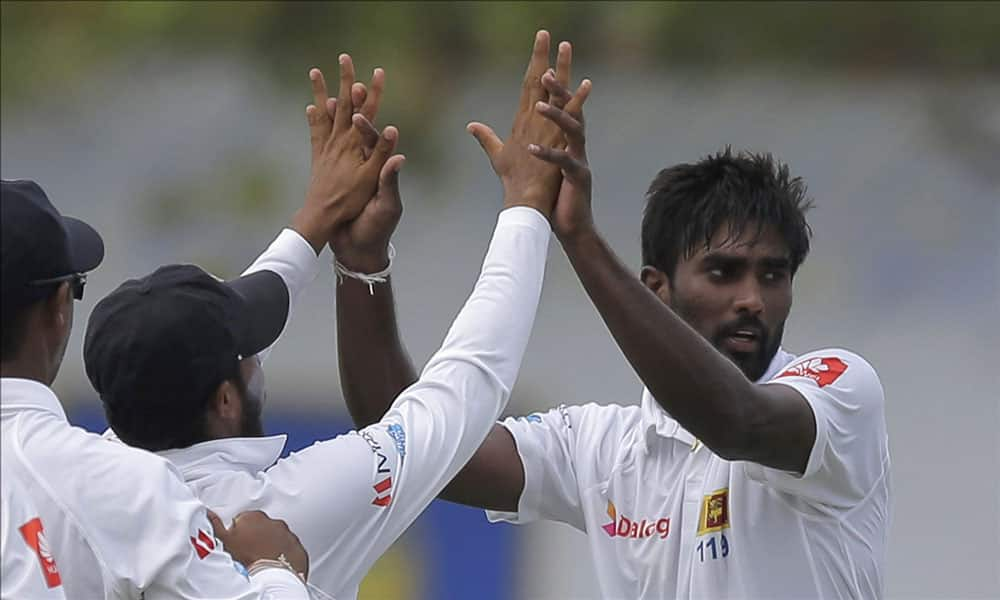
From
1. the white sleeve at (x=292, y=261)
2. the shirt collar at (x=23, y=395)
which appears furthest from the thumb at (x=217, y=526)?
the white sleeve at (x=292, y=261)

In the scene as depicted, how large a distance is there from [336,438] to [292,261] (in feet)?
1.66

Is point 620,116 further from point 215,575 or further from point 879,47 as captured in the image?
point 215,575

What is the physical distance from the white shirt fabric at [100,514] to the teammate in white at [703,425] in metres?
0.84

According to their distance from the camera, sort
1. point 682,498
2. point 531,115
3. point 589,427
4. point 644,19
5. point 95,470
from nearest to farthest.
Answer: point 95,470 < point 531,115 < point 682,498 < point 589,427 < point 644,19

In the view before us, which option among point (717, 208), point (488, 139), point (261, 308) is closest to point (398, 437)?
point (261, 308)

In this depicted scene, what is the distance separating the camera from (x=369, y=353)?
3031mm

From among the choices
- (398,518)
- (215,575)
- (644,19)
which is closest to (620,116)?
(644,19)

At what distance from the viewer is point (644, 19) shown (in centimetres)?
482

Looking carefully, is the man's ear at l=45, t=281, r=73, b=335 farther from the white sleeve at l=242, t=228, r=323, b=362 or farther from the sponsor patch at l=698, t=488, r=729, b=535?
the sponsor patch at l=698, t=488, r=729, b=535

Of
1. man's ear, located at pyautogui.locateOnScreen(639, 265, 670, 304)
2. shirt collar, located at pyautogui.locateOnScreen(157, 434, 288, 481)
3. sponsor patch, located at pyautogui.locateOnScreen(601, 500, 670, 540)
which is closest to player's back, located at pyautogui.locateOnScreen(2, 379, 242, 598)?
shirt collar, located at pyautogui.locateOnScreen(157, 434, 288, 481)

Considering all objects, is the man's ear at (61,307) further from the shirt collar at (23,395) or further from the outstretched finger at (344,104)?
the outstretched finger at (344,104)

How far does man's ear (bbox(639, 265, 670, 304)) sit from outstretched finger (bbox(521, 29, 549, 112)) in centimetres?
54

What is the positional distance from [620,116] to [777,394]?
2.33 m

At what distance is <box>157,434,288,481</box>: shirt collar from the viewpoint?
2217 mm
